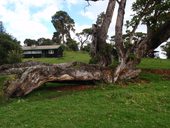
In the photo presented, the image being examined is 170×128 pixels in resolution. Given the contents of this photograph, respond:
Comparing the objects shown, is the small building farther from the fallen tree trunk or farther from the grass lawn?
the grass lawn

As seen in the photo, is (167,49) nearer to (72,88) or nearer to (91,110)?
(72,88)

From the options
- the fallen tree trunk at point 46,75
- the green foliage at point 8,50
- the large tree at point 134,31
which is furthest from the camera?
the green foliage at point 8,50

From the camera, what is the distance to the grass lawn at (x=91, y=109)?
11.0 meters

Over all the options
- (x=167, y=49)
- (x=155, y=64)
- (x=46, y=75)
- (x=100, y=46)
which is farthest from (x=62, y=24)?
(x=46, y=75)

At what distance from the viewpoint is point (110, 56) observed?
74.7 feet

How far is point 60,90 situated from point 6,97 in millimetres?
3162

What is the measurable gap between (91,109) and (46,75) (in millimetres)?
4912

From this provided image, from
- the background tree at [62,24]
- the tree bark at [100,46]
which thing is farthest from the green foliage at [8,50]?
the background tree at [62,24]

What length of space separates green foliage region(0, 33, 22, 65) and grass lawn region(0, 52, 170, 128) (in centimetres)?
2740

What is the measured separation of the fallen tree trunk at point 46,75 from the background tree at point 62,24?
264 ft

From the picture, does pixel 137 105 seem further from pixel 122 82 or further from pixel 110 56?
pixel 110 56

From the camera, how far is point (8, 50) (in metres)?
48.7

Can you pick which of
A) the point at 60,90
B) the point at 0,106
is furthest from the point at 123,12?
the point at 0,106

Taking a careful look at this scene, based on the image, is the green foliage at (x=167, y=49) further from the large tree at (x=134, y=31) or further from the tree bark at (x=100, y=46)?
the tree bark at (x=100, y=46)
